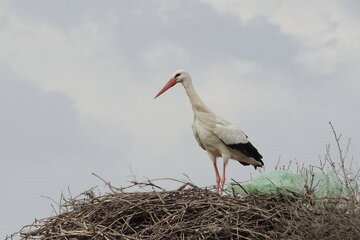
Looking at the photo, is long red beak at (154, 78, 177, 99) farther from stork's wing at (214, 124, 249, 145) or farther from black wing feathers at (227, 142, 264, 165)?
black wing feathers at (227, 142, 264, 165)

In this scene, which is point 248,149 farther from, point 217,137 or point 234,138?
point 217,137

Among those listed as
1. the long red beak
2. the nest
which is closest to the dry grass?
the nest

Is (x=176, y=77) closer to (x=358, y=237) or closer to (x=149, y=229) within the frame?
(x=149, y=229)

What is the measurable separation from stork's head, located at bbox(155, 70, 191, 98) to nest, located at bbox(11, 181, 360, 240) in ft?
6.89

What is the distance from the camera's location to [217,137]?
1123cm

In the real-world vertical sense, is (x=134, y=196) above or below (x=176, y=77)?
below

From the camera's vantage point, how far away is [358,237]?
8.40 meters

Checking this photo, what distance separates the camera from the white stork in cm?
1117

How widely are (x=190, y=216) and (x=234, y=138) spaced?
2.03 m

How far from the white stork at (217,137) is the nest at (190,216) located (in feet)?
5.33

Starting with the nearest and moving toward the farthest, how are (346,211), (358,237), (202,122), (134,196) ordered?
1. (358,237)
2. (346,211)
3. (134,196)
4. (202,122)

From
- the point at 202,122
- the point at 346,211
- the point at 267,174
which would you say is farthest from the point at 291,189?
the point at 202,122

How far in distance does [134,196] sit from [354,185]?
77.7 inches

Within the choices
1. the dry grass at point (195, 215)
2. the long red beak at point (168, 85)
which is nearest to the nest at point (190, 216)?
the dry grass at point (195, 215)
